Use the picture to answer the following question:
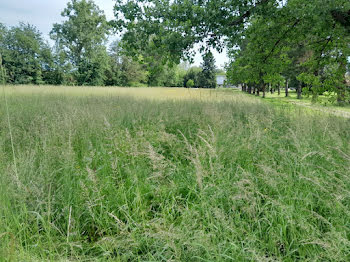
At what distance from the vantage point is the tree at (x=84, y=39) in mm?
31734

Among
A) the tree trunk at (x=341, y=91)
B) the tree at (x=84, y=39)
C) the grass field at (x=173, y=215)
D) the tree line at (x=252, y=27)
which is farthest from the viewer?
the tree at (x=84, y=39)

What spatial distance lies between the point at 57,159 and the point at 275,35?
8.22 m

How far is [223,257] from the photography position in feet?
4.56

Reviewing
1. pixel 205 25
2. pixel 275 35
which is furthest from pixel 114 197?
pixel 275 35

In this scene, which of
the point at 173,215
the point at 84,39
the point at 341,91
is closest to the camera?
the point at 173,215

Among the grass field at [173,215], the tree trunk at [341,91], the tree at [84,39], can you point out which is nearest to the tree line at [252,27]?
the tree trunk at [341,91]

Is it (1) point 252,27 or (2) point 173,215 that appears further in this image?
(1) point 252,27

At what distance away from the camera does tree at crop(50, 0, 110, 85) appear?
31734 mm

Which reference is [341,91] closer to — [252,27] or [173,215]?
[252,27]

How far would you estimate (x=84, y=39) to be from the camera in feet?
106

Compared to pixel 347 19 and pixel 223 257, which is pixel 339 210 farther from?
pixel 347 19

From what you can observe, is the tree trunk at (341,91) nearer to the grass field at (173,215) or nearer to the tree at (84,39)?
the grass field at (173,215)

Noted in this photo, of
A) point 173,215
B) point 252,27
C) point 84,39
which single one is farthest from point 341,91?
point 84,39

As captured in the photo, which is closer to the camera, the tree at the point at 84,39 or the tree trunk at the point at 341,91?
the tree trunk at the point at 341,91
